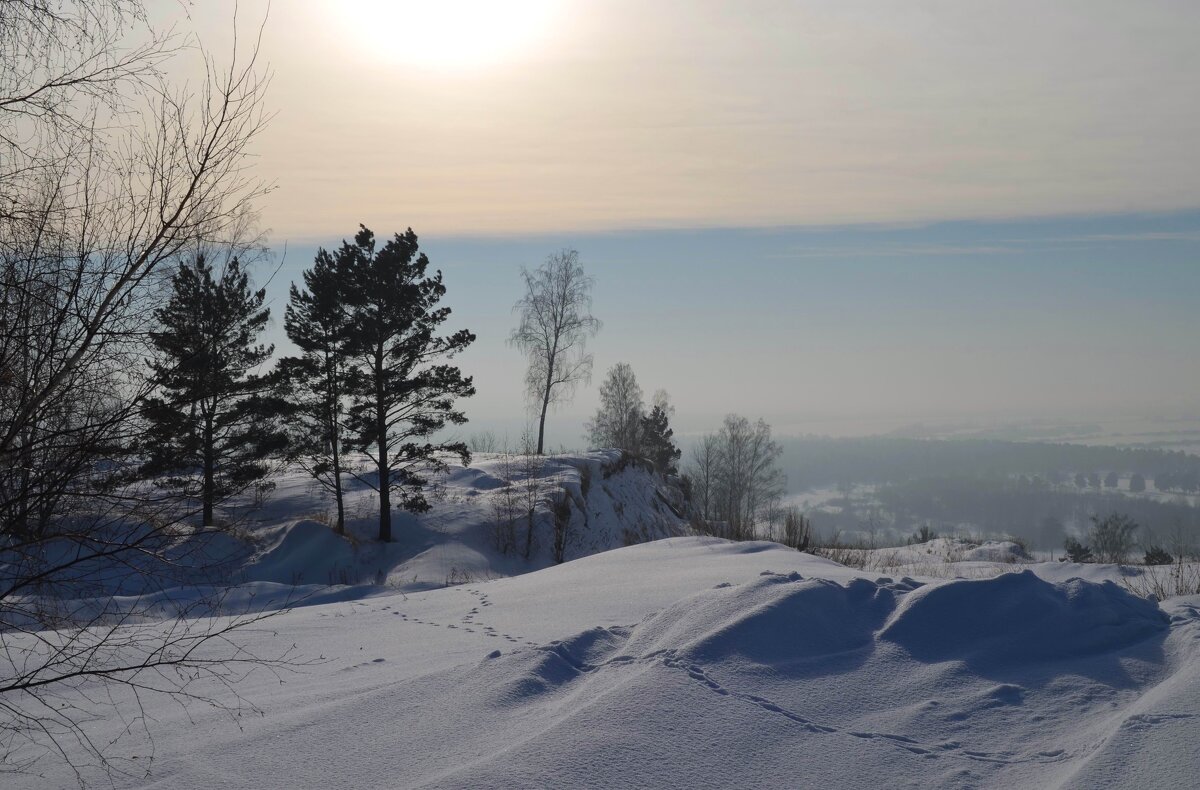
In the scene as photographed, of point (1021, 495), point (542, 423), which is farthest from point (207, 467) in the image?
point (1021, 495)

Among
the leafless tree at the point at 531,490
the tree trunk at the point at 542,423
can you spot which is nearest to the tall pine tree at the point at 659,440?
the tree trunk at the point at 542,423

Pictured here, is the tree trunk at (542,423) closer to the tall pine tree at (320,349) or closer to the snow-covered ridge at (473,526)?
the snow-covered ridge at (473,526)

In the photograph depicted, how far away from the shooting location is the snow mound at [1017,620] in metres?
5.27

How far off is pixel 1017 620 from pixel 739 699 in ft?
7.89

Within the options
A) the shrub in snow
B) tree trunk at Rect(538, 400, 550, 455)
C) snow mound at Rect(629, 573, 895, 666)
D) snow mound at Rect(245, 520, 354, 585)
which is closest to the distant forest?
the shrub in snow

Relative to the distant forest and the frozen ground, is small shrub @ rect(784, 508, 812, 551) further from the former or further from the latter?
the distant forest

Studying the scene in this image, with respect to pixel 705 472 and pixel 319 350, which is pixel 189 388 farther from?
pixel 705 472

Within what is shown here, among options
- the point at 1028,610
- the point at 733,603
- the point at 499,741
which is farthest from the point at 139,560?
the point at 1028,610

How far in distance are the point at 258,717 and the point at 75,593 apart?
1.33 metres

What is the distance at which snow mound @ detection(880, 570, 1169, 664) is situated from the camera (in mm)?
5273

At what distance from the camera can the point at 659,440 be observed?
4988 centimetres

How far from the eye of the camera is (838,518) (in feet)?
422

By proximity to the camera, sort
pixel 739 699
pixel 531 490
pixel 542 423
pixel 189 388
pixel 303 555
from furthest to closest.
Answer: pixel 542 423 < pixel 531 490 < pixel 303 555 < pixel 739 699 < pixel 189 388

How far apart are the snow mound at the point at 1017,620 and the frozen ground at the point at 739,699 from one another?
0.7 inches
